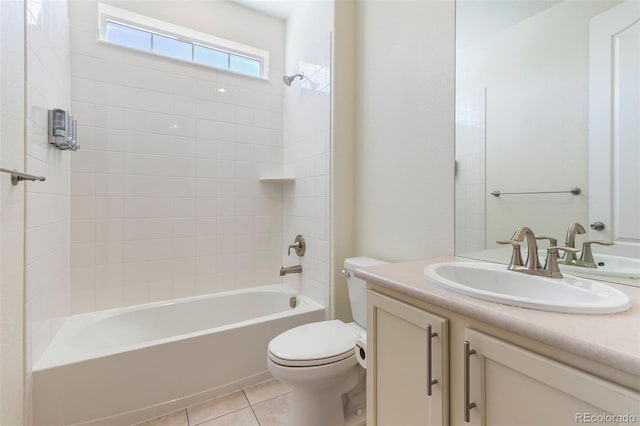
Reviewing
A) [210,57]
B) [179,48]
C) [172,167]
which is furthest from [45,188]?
[210,57]

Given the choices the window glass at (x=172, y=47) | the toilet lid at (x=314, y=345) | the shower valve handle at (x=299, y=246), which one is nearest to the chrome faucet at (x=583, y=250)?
the toilet lid at (x=314, y=345)

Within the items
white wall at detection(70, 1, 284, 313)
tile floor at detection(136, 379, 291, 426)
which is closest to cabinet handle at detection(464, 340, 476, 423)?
tile floor at detection(136, 379, 291, 426)

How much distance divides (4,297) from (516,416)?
163cm

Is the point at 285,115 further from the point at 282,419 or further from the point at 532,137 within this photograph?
the point at 282,419

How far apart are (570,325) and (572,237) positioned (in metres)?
0.54

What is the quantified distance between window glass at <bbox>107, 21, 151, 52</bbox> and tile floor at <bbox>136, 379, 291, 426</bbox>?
8.03ft

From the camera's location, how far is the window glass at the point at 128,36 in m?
2.05

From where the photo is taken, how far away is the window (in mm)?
2051

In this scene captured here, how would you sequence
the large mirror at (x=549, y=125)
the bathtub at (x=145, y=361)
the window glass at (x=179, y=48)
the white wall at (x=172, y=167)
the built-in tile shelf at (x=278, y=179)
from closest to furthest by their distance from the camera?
A: the large mirror at (x=549, y=125) < the bathtub at (x=145, y=361) < the white wall at (x=172, y=167) < the window glass at (x=179, y=48) < the built-in tile shelf at (x=278, y=179)

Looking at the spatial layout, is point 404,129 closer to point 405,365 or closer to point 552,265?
point 552,265

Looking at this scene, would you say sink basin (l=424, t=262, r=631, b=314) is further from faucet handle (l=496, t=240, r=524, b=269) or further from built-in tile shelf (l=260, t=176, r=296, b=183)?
built-in tile shelf (l=260, t=176, r=296, b=183)

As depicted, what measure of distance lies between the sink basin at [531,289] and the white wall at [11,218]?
1517 mm

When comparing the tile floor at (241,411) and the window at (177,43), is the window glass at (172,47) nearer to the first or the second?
the window at (177,43)

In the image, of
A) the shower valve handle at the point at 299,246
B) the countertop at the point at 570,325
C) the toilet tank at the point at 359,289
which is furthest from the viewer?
the shower valve handle at the point at 299,246
